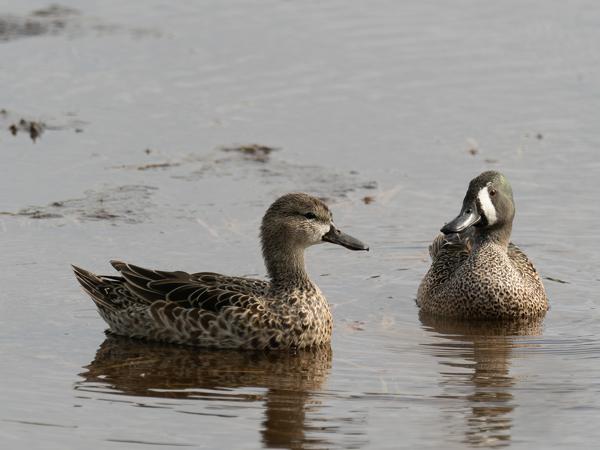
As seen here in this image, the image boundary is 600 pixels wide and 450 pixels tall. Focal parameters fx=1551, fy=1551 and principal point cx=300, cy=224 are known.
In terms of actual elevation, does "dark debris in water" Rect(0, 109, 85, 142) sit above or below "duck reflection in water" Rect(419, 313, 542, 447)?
above

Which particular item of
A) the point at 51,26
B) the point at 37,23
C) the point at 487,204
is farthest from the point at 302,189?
the point at 37,23

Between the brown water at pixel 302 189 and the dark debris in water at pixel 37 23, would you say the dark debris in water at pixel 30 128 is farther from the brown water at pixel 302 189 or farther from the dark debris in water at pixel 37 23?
the dark debris in water at pixel 37 23

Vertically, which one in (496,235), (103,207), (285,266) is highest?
(103,207)

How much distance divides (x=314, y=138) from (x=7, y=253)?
4052 mm

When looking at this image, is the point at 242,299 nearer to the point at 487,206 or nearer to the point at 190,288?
the point at 190,288

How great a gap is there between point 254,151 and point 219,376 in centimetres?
524

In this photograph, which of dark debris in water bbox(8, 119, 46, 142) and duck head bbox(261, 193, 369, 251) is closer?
duck head bbox(261, 193, 369, 251)

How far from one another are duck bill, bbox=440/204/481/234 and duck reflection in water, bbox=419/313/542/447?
766 millimetres

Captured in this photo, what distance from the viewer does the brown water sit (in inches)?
387

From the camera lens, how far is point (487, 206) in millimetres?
12562

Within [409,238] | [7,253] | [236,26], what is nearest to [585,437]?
[409,238]

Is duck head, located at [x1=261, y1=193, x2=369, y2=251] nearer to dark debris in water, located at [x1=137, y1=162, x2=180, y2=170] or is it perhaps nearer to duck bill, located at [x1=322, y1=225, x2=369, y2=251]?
duck bill, located at [x1=322, y1=225, x2=369, y2=251]

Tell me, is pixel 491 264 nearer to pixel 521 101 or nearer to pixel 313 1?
pixel 521 101

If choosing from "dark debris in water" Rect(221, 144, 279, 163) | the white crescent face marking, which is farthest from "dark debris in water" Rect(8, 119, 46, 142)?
the white crescent face marking
